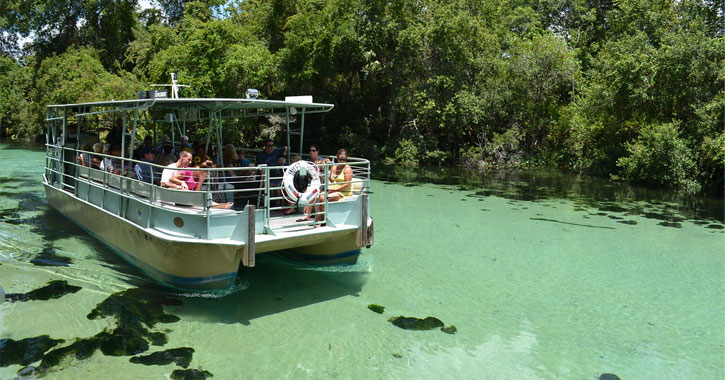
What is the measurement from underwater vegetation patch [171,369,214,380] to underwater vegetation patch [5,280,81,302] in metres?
3.34

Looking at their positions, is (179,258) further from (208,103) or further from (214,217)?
(208,103)

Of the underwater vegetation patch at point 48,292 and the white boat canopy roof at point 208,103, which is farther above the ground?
the white boat canopy roof at point 208,103

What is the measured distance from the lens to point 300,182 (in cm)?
891

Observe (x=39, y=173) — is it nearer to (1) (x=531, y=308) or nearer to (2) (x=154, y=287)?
(2) (x=154, y=287)

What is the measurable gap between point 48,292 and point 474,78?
2563 cm

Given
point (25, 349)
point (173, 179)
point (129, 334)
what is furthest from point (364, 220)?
point (25, 349)

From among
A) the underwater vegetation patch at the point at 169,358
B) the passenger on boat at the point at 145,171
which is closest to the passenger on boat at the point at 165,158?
the passenger on boat at the point at 145,171

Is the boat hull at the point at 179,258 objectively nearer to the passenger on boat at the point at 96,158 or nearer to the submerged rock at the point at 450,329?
the passenger on boat at the point at 96,158

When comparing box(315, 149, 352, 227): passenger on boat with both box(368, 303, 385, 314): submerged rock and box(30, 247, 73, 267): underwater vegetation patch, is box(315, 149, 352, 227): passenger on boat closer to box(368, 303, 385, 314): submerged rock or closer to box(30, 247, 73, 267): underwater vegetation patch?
box(368, 303, 385, 314): submerged rock

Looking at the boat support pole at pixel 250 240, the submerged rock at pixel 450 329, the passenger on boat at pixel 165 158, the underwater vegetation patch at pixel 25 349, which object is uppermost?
the passenger on boat at pixel 165 158

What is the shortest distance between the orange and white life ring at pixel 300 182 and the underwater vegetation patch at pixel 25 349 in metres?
3.66

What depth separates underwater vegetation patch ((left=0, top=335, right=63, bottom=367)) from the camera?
6.26 metres

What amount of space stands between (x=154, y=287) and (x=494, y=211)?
423 inches

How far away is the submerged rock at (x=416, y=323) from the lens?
24.6 feet
